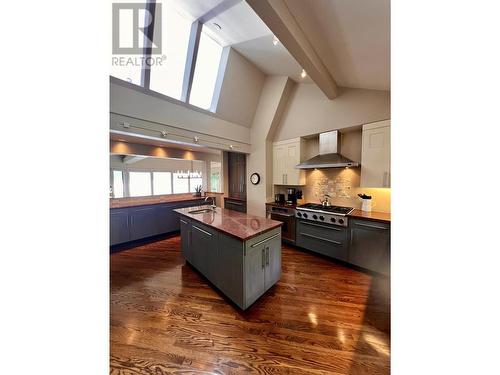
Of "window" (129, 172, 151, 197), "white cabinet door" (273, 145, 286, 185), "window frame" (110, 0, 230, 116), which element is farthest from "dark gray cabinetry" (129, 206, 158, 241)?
"white cabinet door" (273, 145, 286, 185)

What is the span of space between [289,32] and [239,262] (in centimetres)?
220

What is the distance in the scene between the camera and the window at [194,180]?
5166mm

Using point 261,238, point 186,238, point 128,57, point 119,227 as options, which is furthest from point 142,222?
point 261,238

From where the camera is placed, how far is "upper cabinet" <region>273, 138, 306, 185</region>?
3715mm

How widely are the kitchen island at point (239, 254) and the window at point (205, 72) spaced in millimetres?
2265

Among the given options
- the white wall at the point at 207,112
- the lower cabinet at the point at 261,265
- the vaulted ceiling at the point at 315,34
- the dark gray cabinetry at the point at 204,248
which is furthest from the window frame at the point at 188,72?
the lower cabinet at the point at 261,265

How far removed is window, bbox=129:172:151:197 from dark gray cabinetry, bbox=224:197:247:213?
199 centimetres

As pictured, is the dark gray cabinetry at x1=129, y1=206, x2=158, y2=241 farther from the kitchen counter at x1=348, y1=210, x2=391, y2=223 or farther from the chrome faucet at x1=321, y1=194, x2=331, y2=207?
the kitchen counter at x1=348, y1=210, x2=391, y2=223

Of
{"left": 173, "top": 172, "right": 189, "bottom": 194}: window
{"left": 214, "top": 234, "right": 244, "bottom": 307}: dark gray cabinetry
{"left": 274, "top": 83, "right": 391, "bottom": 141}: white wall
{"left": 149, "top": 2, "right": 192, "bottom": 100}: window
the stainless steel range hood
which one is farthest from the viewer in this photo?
{"left": 173, "top": 172, "right": 189, "bottom": 194}: window
